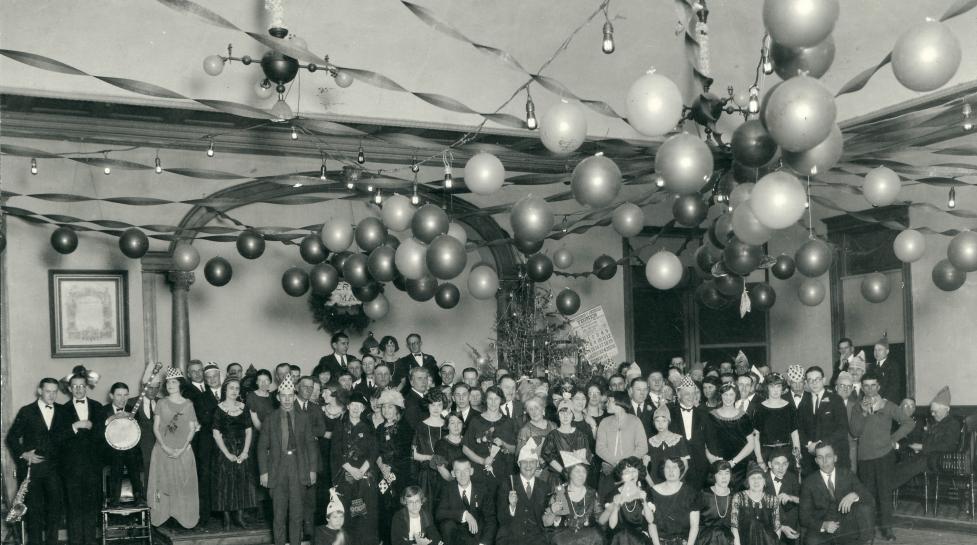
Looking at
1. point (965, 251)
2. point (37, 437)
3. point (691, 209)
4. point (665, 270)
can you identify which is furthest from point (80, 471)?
point (965, 251)

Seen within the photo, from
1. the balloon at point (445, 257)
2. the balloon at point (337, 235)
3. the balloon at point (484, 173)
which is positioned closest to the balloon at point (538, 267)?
the balloon at point (337, 235)

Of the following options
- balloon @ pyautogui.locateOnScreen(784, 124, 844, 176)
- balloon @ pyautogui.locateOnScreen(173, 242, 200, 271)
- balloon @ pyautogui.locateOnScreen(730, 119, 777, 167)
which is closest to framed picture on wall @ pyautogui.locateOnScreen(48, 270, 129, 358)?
balloon @ pyautogui.locateOnScreen(173, 242, 200, 271)

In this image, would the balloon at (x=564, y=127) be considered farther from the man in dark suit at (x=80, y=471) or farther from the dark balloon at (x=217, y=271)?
the man in dark suit at (x=80, y=471)

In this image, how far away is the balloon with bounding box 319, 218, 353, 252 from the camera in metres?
7.72

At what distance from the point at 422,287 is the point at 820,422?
355cm

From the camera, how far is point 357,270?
7820mm

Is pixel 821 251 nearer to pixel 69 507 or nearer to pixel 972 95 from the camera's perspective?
pixel 972 95

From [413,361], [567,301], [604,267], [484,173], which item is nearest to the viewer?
[484,173]

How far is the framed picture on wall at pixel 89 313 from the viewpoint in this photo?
9297 millimetres

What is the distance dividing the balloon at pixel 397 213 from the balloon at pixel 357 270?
2.98ft

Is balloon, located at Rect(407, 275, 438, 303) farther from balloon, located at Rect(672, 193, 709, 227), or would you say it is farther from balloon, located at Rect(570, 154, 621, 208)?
balloon, located at Rect(570, 154, 621, 208)

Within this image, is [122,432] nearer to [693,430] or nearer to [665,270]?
[665,270]

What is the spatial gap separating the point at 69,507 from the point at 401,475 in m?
2.63

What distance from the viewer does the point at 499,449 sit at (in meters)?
7.70
